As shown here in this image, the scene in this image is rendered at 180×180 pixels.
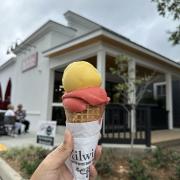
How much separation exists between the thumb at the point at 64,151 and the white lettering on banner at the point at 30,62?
12757 mm

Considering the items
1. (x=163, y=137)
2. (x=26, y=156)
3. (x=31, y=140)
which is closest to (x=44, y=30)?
(x=31, y=140)

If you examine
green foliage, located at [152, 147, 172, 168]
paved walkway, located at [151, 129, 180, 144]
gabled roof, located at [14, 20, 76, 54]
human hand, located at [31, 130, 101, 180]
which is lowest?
green foliage, located at [152, 147, 172, 168]

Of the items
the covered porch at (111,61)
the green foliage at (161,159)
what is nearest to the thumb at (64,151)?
the green foliage at (161,159)

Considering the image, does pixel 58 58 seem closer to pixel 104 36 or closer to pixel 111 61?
pixel 111 61

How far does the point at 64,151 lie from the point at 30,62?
13563mm

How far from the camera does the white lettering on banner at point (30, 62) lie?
45.9 ft

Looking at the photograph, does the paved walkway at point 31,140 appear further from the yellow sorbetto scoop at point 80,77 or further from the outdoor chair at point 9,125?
the yellow sorbetto scoop at point 80,77

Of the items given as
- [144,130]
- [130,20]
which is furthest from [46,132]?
[130,20]

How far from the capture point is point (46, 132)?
8125 millimetres

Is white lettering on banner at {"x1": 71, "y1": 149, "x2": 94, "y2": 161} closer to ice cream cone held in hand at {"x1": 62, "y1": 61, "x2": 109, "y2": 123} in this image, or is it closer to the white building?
ice cream cone held in hand at {"x1": 62, "y1": 61, "x2": 109, "y2": 123}

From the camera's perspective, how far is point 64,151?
58.1 inches

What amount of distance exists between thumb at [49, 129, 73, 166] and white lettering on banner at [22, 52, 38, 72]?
12757 mm

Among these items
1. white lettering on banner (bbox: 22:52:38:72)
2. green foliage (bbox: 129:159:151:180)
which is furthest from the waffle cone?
white lettering on banner (bbox: 22:52:38:72)

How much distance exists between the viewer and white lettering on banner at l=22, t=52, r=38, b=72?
13989 mm
